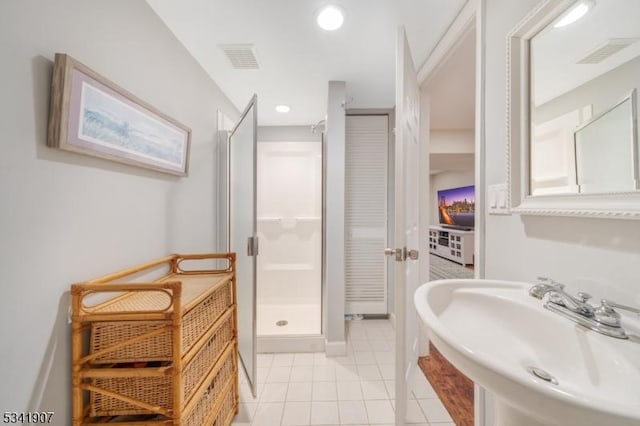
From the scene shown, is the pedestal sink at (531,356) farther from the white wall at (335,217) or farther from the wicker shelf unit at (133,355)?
the white wall at (335,217)

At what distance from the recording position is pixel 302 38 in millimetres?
1373

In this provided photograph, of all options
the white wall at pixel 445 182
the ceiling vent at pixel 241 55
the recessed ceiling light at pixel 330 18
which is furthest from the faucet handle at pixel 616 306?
the white wall at pixel 445 182

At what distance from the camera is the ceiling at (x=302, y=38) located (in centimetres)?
117

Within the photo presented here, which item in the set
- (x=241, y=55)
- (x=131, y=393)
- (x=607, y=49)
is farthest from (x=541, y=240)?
(x=241, y=55)

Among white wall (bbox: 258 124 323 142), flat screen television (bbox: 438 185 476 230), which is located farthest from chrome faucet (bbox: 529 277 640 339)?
flat screen television (bbox: 438 185 476 230)

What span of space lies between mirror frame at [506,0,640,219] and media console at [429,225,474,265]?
4776 millimetres

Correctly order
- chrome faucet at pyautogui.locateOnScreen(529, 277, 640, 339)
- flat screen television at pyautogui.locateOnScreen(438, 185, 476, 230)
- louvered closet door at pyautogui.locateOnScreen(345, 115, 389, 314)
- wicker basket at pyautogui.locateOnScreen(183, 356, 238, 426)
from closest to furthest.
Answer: chrome faucet at pyautogui.locateOnScreen(529, 277, 640, 339) → wicker basket at pyautogui.locateOnScreen(183, 356, 238, 426) → louvered closet door at pyautogui.locateOnScreen(345, 115, 389, 314) → flat screen television at pyautogui.locateOnScreen(438, 185, 476, 230)

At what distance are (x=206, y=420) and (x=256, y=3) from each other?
79.8 inches

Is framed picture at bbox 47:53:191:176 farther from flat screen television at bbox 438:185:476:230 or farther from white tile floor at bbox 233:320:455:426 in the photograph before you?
flat screen television at bbox 438:185:476:230

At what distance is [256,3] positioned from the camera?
1146 mm

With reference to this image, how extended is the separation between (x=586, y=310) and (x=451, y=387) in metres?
A: 1.38

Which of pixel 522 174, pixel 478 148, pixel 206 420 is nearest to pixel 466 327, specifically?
pixel 522 174

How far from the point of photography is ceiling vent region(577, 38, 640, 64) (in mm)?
575

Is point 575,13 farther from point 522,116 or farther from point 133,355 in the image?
point 133,355
